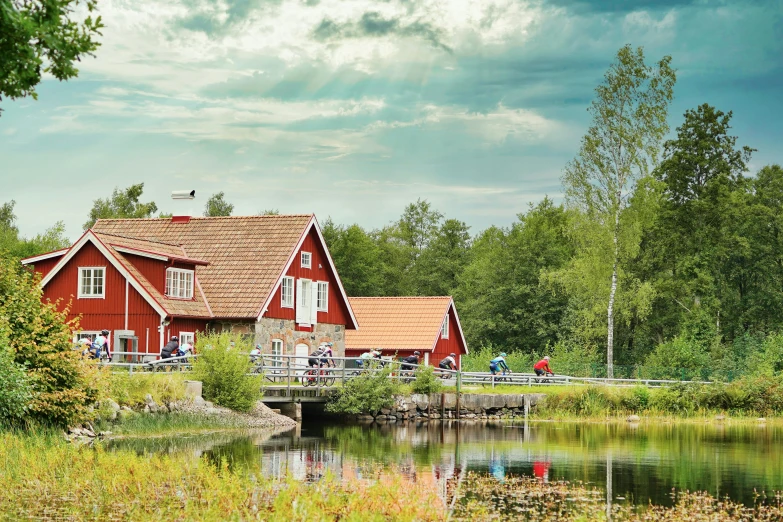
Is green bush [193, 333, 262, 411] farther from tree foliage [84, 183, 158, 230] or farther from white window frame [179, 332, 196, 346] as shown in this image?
tree foliage [84, 183, 158, 230]

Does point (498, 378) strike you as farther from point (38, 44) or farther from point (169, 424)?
point (38, 44)

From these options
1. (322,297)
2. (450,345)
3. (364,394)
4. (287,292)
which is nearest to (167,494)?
(364,394)

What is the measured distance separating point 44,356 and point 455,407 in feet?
66.7

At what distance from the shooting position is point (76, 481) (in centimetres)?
1802

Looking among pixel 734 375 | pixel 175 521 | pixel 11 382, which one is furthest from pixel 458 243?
pixel 175 521

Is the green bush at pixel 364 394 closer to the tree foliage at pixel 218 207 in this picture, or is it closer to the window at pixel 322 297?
the window at pixel 322 297

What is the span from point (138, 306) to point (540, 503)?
84.3 feet

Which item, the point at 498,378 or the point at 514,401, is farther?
the point at 498,378

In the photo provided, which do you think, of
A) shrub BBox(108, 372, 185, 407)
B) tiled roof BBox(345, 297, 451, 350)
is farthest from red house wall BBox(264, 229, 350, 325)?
shrub BBox(108, 372, 185, 407)

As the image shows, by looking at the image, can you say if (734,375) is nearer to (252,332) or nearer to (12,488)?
(252,332)

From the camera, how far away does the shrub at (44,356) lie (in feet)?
84.1

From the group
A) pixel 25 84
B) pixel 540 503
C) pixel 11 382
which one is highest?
pixel 25 84

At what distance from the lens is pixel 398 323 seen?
58.0 m

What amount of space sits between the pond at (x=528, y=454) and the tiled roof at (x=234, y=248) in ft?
24.6
